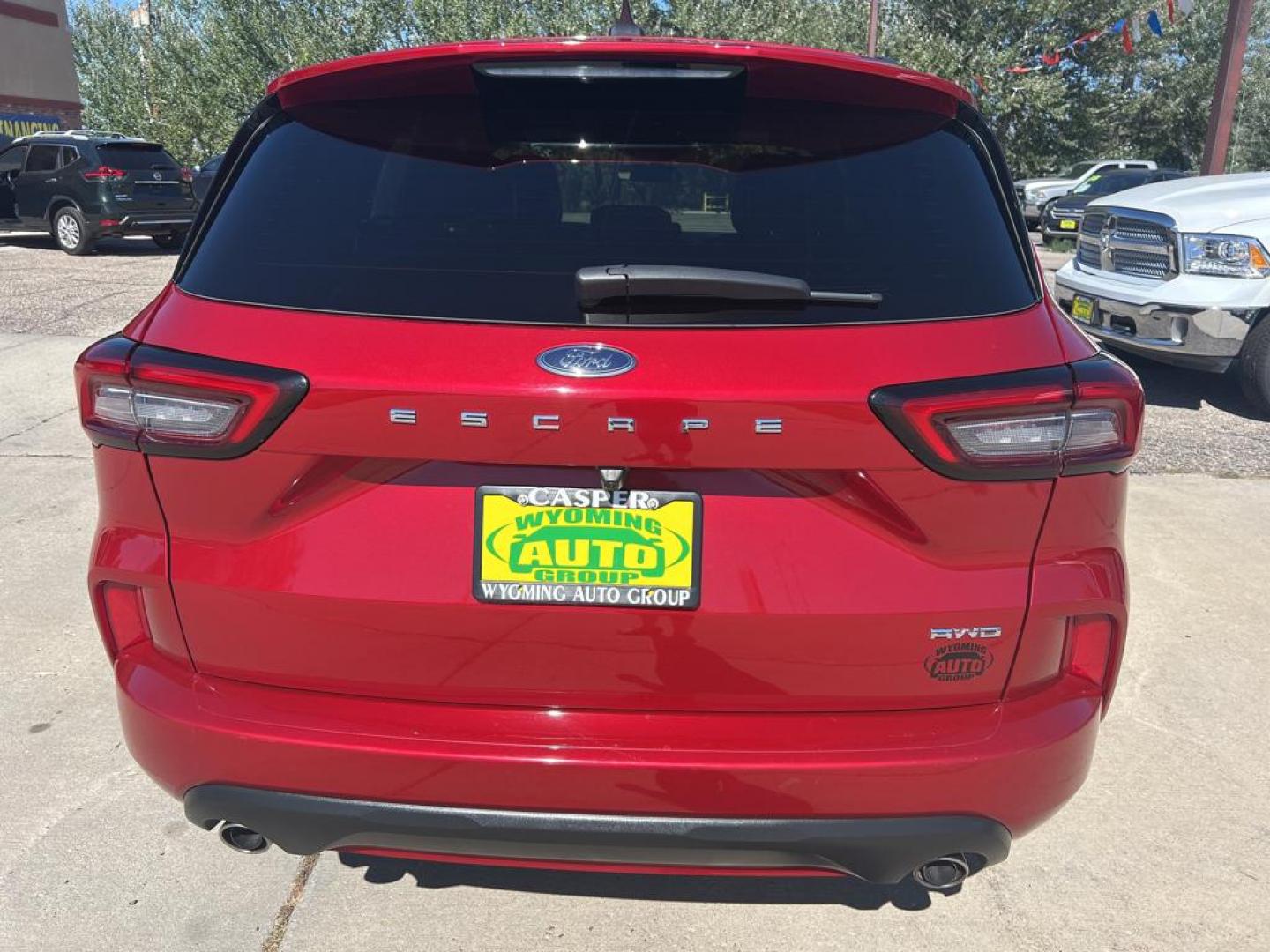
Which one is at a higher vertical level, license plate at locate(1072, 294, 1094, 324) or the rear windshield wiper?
the rear windshield wiper

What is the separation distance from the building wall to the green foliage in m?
4.15

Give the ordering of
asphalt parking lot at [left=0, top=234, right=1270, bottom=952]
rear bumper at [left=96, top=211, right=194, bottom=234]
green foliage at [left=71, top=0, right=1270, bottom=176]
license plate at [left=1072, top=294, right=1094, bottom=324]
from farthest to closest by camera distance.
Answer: green foliage at [left=71, top=0, right=1270, bottom=176] → rear bumper at [left=96, top=211, right=194, bottom=234] → license plate at [left=1072, top=294, right=1094, bottom=324] → asphalt parking lot at [left=0, top=234, right=1270, bottom=952]

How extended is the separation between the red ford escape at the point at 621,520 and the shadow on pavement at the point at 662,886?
59 cm

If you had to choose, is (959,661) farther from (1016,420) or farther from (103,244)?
(103,244)

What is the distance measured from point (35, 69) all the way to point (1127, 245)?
26108 mm

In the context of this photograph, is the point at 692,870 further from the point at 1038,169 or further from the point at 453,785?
the point at 1038,169

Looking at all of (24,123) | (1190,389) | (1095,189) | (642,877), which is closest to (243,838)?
(642,877)

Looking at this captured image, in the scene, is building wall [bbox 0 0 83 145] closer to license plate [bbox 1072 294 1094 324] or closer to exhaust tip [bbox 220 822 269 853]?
license plate [bbox 1072 294 1094 324]

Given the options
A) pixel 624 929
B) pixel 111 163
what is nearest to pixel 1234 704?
pixel 624 929

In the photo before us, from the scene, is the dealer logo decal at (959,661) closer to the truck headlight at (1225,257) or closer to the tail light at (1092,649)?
the tail light at (1092,649)

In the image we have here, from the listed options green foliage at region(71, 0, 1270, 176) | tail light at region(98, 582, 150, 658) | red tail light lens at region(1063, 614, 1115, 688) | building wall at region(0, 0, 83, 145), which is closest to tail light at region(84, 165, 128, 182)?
building wall at region(0, 0, 83, 145)

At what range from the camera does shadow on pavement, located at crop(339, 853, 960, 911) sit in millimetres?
2486

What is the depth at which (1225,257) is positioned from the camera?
675 cm

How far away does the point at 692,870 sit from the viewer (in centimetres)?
190
